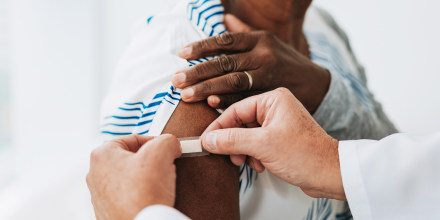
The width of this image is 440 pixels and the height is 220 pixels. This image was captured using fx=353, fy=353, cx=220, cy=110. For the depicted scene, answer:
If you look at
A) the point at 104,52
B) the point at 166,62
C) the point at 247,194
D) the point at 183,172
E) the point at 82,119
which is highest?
the point at 166,62

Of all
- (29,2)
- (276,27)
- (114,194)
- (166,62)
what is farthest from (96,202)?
(29,2)

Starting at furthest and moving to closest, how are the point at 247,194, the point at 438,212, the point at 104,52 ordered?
the point at 104,52, the point at 247,194, the point at 438,212

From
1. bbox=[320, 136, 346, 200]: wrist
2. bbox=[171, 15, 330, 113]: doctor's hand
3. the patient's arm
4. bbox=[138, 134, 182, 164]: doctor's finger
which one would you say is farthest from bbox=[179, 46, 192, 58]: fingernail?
bbox=[320, 136, 346, 200]: wrist

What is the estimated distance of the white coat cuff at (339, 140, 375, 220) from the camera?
63 cm

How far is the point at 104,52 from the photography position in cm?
215

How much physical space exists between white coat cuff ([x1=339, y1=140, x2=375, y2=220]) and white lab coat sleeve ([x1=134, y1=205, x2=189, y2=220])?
1.02 ft

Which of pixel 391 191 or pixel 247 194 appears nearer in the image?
pixel 391 191

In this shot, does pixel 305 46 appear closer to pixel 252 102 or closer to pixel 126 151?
pixel 252 102

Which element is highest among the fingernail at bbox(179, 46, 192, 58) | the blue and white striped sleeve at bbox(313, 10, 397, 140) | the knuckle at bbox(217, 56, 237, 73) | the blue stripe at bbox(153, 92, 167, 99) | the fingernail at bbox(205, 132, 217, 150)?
the fingernail at bbox(179, 46, 192, 58)

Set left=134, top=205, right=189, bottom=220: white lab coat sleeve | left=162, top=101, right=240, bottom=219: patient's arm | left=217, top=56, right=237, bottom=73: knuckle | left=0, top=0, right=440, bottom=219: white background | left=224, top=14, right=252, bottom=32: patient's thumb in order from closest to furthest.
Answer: left=134, top=205, right=189, bottom=220: white lab coat sleeve → left=162, top=101, right=240, bottom=219: patient's arm → left=217, top=56, right=237, bottom=73: knuckle → left=224, top=14, right=252, bottom=32: patient's thumb → left=0, top=0, right=440, bottom=219: white background

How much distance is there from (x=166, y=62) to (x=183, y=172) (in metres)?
0.22

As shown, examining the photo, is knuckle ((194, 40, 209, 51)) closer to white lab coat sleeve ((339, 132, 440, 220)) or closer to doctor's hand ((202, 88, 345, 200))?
doctor's hand ((202, 88, 345, 200))

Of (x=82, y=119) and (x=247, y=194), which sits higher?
(x=247, y=194)

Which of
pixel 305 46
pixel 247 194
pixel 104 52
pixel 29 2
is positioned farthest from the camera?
pixel 104 52
